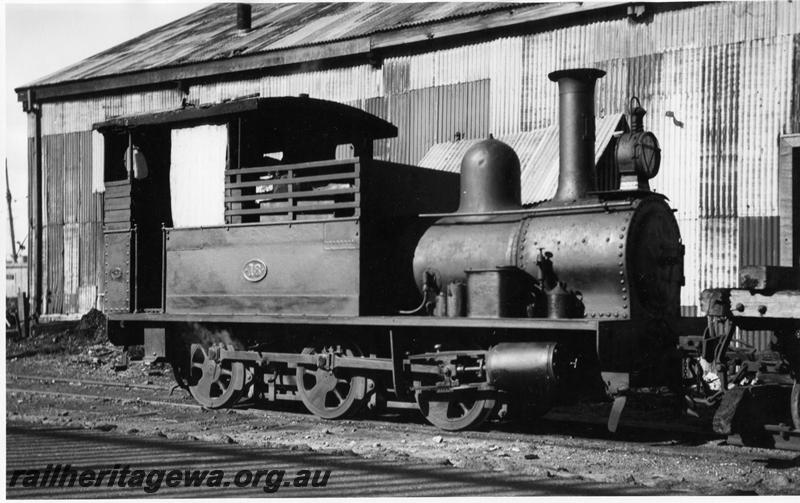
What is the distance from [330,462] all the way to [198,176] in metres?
4.62

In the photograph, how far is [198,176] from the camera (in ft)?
37.3

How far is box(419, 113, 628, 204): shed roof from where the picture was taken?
49.8 feet

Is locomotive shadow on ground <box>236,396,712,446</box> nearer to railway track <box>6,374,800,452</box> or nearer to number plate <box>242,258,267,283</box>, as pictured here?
railway track <box>6,374,800,452</box>

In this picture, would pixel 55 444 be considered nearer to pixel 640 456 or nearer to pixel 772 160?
pixel 640 456

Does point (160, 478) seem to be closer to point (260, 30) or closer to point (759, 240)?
point (759, 240)

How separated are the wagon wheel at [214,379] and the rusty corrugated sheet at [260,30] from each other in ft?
27.3

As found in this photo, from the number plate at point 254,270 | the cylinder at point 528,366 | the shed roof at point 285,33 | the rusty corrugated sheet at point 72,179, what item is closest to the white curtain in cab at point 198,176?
the number plate at point 254,270

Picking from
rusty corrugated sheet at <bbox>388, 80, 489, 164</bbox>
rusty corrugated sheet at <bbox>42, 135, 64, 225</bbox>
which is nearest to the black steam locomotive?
rusty corrugated sheet at <bbox>388, 80, 489, 164</bbox>

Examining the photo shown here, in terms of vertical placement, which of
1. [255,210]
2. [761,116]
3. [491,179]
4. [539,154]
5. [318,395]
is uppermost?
[761,116]

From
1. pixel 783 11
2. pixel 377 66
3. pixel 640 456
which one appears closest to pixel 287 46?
pixel 377 66

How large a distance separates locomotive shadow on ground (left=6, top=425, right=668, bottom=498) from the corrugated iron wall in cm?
833

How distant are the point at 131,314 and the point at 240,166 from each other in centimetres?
222

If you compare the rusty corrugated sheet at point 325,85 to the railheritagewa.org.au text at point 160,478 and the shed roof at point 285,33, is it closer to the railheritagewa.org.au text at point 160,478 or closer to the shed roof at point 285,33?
the shed roof at point 285,33

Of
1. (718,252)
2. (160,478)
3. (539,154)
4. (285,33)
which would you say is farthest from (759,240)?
(285,33)
